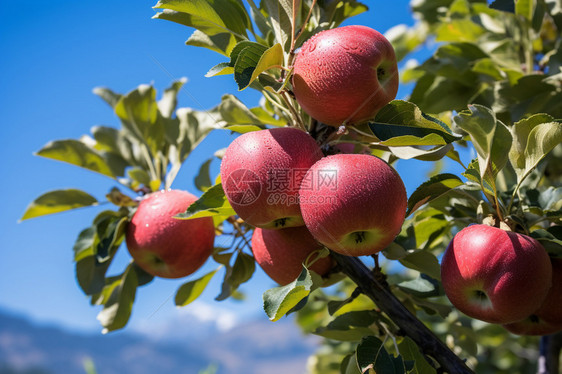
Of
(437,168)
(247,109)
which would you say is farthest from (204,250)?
(437,168)

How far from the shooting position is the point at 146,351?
4006 inches

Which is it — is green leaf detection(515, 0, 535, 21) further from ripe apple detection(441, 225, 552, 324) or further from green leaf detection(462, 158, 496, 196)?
ripe apple detection(441, 225, 552, 324)

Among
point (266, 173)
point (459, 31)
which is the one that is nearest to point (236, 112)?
point (266, 173)

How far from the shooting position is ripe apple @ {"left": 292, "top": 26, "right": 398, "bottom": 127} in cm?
109

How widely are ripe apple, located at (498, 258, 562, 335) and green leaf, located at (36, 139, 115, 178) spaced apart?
1.42 metres

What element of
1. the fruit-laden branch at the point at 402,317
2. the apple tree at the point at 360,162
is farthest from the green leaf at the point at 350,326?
the fruit-laden branch at the point at 402,317

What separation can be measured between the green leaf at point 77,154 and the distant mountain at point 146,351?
86649mm

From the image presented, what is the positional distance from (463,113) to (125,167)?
4.21 ft

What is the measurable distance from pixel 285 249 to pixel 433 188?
38cm

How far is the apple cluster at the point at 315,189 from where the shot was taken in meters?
1.02

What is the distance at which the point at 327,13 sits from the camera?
4.59 ft

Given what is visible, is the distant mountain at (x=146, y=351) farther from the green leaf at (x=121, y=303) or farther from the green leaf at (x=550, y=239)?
the green leaf at (x=550, y=239)

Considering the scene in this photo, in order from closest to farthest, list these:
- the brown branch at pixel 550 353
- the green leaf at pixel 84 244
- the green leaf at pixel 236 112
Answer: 1. the green leaf at pixel 236 112
2. the green leaf at pixel 84 244
3. the brown branch at pixel 550 353

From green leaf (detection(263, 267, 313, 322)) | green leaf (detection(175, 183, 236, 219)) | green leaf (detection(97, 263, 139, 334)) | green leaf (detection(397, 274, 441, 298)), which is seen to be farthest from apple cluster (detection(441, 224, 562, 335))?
green leaf (detection(97, 263, 139, 334))
